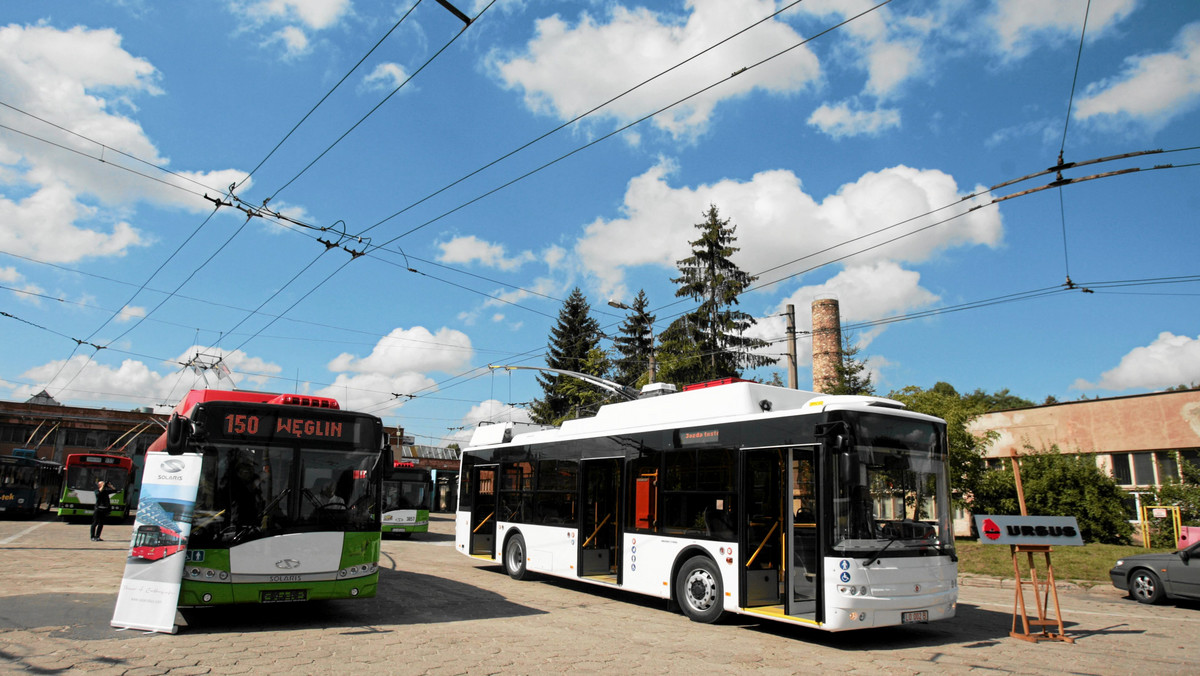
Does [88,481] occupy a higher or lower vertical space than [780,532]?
higher

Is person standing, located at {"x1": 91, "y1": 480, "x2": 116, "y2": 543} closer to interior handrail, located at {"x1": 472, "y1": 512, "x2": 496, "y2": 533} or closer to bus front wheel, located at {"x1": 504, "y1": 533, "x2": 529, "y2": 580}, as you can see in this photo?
interior handrail, located at {"x1": 472, "y1": 512, "x2": 496, "y2": 533}

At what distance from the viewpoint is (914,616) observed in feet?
28.2

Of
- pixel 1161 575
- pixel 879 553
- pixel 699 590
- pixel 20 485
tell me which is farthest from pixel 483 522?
pixel 20 485

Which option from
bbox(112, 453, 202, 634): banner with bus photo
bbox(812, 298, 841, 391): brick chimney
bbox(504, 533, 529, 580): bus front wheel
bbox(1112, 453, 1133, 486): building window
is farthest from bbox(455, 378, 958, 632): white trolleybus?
bbox(812, 298, 841, 391): brick chimney

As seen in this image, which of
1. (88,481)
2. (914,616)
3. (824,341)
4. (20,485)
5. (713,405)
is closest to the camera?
(914,616)

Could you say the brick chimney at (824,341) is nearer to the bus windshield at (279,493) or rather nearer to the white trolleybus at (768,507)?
the white trolleybus at (768,507)

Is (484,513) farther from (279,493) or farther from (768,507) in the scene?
(768,507)

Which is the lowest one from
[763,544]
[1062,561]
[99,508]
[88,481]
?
[1062,561]

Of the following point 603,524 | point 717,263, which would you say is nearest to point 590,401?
point 717,263

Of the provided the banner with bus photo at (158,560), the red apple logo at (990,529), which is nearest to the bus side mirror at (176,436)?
the banner with bus photo at (158,560)

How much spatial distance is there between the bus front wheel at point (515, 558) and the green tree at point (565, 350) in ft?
106

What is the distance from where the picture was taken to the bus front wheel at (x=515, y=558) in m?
14.7

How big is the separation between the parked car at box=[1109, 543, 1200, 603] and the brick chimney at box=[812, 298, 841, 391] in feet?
91.7

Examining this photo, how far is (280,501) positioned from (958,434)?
22.6 metres
